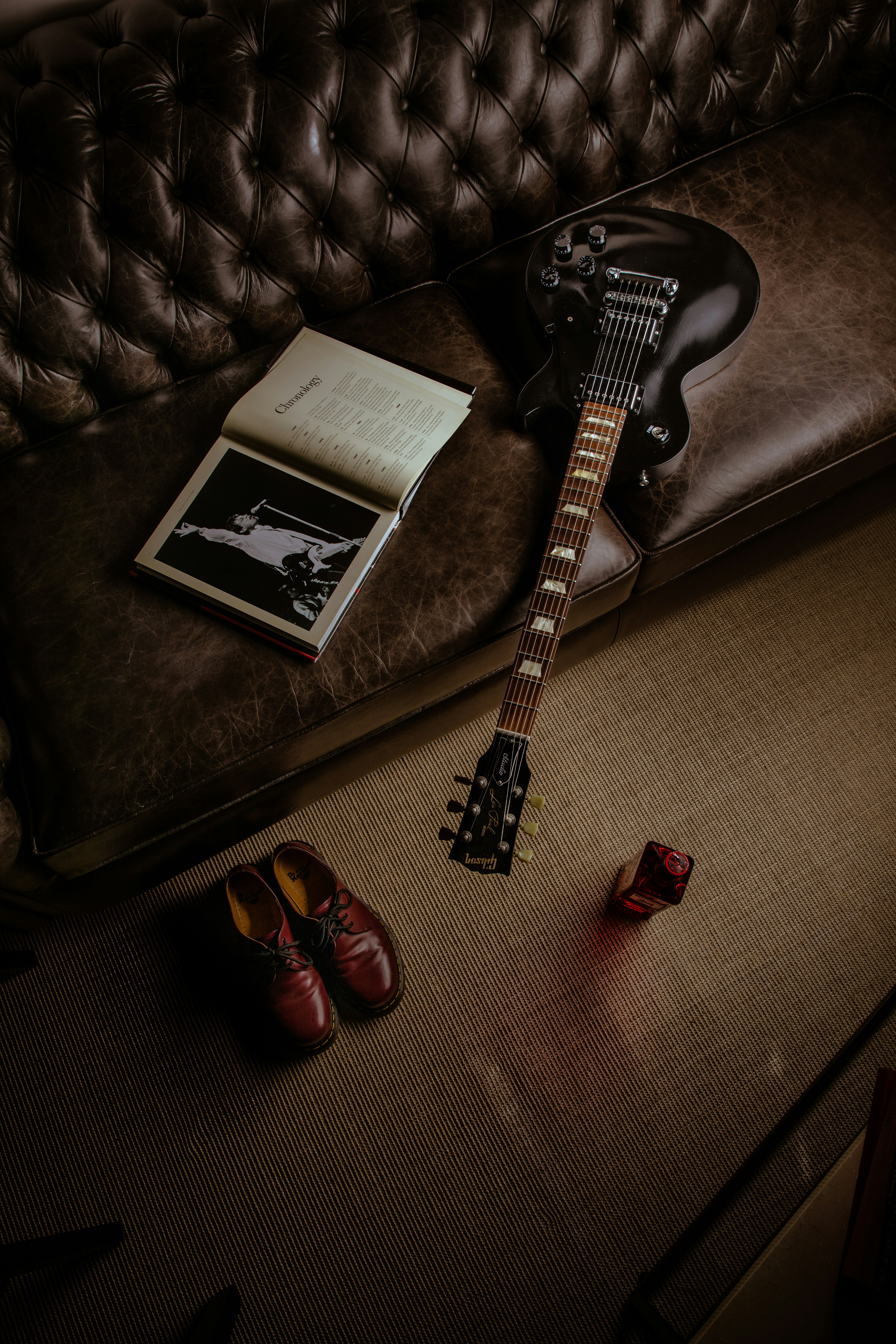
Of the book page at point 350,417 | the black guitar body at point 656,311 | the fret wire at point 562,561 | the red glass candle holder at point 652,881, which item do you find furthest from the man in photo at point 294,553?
the red glass candle holder at point 652,881

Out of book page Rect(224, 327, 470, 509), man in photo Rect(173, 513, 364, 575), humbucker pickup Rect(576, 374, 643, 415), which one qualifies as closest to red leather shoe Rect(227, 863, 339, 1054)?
man in photo Rect(173, 513, 364, 575)

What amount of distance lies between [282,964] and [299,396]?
92 cm

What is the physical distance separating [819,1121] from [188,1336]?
108 cm

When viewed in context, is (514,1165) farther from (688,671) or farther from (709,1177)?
(688,671)

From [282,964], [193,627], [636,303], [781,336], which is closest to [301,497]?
[193,627]

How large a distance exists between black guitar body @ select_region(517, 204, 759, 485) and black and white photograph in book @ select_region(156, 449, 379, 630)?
37 cm

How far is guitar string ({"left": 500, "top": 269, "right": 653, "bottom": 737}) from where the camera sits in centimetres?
105

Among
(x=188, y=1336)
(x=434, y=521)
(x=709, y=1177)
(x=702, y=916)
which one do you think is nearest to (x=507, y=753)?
(x=434, y=521)

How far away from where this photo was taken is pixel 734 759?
1.52 metres

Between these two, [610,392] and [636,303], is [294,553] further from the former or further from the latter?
Result: [636,303]

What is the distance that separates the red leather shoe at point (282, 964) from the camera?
123cm

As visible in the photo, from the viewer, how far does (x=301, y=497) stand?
115cm

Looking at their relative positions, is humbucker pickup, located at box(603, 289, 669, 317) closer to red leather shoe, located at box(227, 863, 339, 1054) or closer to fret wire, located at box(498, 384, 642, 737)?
fret wire, located at box(498, 384, 642, 737)

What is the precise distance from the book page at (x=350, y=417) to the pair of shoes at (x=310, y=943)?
63 centimetres
